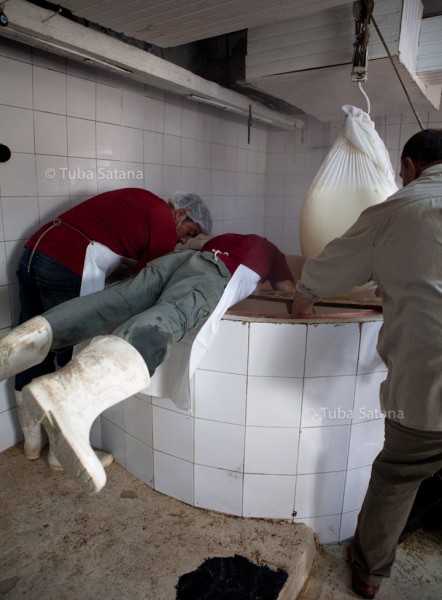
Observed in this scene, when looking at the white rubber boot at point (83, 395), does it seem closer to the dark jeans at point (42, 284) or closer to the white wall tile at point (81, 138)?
the dark jeans at point (42, 284)

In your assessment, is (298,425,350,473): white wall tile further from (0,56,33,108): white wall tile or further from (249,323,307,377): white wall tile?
(0,56,33,108): white wall tile

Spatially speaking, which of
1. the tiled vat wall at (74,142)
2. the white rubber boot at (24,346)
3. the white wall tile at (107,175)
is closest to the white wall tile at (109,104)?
the tiled vat wall at (74,142)

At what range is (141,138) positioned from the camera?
8.67ft

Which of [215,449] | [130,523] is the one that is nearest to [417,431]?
[215,449]

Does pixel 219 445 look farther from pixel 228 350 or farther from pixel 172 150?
pixel 172 150

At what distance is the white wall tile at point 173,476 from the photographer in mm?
1719

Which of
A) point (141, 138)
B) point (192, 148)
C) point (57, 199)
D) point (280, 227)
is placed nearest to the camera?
point (57, 199)

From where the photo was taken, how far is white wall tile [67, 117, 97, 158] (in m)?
2.19

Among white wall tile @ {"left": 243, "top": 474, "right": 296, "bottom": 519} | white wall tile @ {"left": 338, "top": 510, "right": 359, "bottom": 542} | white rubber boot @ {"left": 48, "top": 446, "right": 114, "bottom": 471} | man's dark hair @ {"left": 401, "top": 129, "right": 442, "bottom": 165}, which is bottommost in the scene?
white wall tile @ {"left": 338, "top": 510, "right": 359, "bottom": 542}

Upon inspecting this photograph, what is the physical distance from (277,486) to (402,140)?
2.86 m

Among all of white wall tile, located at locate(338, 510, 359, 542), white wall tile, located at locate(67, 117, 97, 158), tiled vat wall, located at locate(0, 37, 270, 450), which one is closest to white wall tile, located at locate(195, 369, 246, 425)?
white wall tile, located at locate(338, 510, 359, 542)

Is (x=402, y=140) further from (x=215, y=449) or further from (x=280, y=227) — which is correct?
(x=215, y=449)

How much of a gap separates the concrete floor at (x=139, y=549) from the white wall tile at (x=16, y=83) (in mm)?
1684

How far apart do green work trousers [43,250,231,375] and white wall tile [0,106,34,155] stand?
0.89 metres
